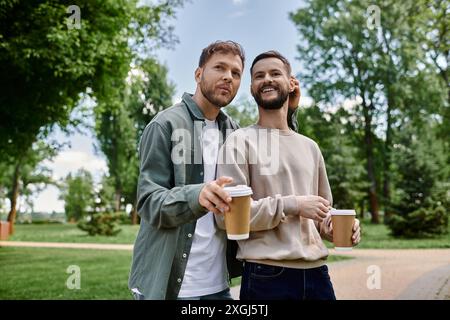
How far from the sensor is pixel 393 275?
8.89m

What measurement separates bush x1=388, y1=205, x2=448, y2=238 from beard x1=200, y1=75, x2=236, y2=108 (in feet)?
49.2

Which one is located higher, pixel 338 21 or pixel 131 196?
pixel 338 21

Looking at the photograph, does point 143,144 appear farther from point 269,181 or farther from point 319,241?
point 319,241

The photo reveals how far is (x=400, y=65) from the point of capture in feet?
83.3

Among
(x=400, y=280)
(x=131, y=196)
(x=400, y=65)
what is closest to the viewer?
(x=400, y=280)

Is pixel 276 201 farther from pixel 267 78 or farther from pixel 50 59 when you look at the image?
pixel 50 59

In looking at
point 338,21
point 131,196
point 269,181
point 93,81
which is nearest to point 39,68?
point 93,81

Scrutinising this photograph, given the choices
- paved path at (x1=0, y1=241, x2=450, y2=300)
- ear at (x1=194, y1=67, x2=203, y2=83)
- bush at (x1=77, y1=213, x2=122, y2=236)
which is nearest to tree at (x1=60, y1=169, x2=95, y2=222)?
bush at (x1=77, y1=213, x2=122, y2=236)

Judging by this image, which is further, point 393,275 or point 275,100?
point 393,275

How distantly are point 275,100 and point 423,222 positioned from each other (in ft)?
49.9

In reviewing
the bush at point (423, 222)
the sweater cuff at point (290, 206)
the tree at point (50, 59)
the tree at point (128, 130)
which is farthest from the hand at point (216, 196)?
the tree at point (128, 130)

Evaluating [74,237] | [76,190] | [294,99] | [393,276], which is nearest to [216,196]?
[294,99]

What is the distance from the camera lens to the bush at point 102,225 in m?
21.5
